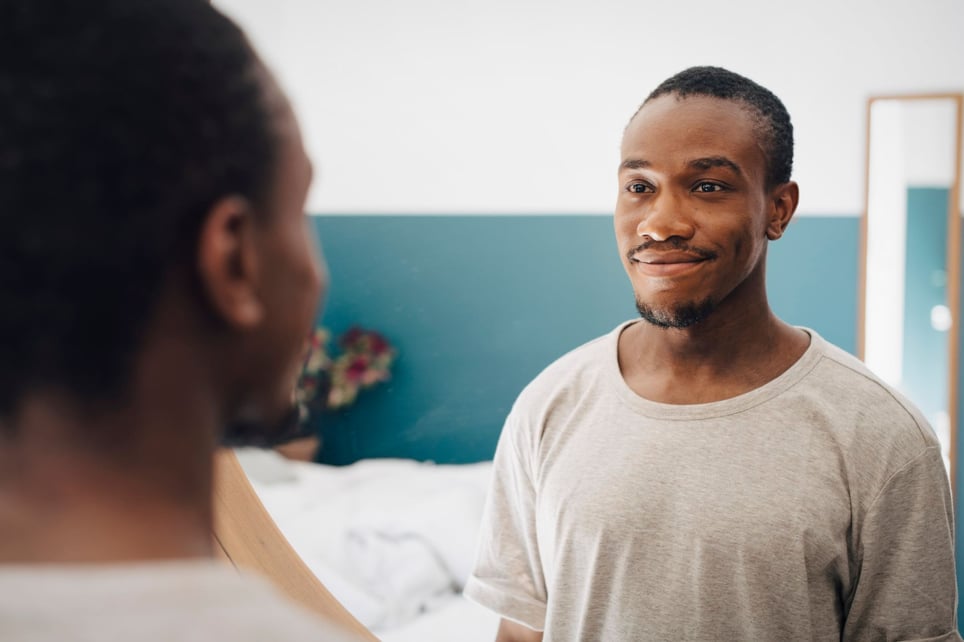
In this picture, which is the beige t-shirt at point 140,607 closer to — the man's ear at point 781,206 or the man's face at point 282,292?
the man's face at point 282,292

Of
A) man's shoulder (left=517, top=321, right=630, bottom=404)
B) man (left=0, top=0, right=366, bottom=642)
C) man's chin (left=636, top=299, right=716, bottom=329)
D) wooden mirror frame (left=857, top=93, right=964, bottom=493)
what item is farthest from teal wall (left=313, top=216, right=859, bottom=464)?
man (left=0, top=0, right=366, bottom=642)

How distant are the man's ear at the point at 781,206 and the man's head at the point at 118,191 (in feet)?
2.44

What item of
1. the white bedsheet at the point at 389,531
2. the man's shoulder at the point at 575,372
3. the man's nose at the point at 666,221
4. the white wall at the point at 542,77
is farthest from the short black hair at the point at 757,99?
the white bedsheet at the point at 389,531

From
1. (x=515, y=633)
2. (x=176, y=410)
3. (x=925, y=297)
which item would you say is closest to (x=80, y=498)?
(x=176, y=410)

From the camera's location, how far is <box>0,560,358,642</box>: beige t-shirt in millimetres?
346

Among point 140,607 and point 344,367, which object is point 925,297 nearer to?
point 344,367

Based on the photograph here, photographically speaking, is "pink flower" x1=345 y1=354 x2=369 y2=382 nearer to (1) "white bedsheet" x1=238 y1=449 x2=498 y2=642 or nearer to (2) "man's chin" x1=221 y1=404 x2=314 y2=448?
(1) "white bedsheet" x1=238 y1=449 x2=498 y2=642

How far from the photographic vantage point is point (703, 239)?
0.95 metres

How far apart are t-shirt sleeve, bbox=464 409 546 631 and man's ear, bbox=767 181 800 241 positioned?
1.30ft

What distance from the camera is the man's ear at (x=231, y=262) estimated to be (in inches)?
16.2

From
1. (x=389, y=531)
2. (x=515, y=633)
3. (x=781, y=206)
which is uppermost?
(x=781, y=206)

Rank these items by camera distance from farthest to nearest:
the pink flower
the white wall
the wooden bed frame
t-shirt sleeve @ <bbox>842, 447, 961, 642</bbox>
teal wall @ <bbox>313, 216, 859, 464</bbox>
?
the pink flower
teal wall @ <bbox>313, 216, 859, 464</bbox>
the white wall
the wooden bed frame
t-shirt sleeve @ <bbox>842, 447, 961, 642</bbox>

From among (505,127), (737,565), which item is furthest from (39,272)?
(505,127)

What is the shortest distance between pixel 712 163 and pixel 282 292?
64cm
